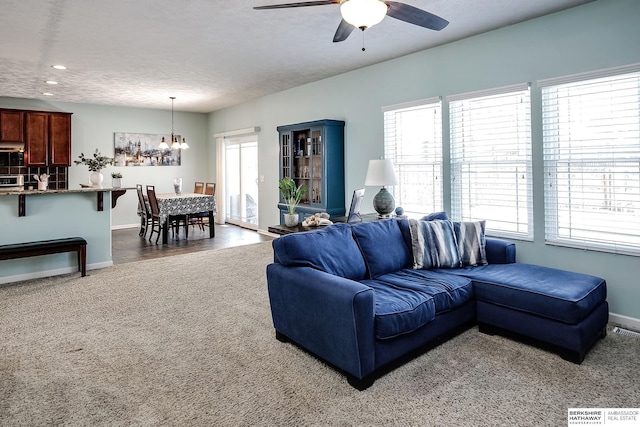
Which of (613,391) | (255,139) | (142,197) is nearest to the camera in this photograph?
(613,391)

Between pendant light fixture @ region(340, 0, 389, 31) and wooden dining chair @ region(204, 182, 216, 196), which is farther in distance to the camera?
wooden dining chair @ region(204, 182, 216, 196)

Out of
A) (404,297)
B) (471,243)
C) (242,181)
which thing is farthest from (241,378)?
(242,181)

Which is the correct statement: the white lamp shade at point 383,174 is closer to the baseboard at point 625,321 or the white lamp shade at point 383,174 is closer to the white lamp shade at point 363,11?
the white lamp shade at point 363,11

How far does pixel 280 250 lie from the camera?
9.14ft

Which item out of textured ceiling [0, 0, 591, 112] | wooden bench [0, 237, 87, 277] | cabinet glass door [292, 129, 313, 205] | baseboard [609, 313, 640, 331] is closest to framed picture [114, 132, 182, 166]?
textured ceiling [0, 0, 591, 112]

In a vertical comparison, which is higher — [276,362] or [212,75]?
[212,75]

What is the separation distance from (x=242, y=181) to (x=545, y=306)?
23.4 feet

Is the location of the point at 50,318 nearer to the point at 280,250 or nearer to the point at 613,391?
the point at 280,250

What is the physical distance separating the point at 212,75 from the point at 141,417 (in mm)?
4986

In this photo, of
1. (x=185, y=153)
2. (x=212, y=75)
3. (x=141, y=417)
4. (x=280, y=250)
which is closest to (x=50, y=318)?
(x=141, y=417)

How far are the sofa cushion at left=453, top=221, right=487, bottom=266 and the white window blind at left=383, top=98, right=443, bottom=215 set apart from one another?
107 cm

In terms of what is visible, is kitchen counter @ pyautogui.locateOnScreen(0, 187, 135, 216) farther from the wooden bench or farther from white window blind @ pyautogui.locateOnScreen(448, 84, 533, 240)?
white window blind @ pyautogui.locateOnScreen(448, 84, 533, 240)

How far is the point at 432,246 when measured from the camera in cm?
338

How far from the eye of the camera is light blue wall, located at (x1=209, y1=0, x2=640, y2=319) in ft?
10.8
